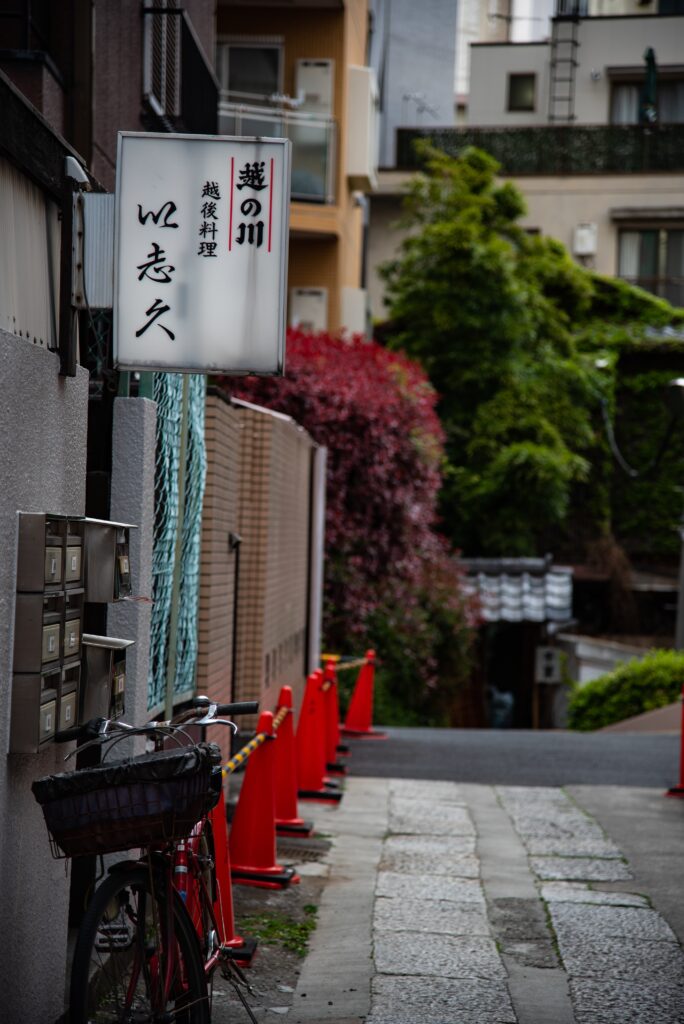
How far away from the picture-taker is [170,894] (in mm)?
4598

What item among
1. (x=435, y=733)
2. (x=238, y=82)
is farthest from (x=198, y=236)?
(x=238, y=82)

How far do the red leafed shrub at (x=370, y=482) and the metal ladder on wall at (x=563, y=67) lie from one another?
19.1 meters

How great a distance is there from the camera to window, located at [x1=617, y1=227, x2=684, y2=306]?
112 ft

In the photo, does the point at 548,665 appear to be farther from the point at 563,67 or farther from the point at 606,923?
the point at 563,67

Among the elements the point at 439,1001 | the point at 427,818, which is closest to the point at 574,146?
the point at 427,818

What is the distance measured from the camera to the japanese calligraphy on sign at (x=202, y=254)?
575 cm

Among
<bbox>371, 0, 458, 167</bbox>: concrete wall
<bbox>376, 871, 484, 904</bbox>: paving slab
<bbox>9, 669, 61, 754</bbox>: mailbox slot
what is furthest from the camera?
<bbox>371, 0, 458, 167</bbox>: concrete wall

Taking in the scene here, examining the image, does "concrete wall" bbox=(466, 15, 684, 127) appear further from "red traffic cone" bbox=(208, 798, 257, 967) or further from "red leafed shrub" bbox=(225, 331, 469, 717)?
"red traffic cone" bbox=(208, 798, 257, 967)

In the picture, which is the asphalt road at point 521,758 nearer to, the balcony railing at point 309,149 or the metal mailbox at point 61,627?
the metal mailbox at point 61,627

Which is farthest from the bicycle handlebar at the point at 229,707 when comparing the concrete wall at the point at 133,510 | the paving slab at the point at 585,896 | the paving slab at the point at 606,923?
the paving slab at the point at 585,896

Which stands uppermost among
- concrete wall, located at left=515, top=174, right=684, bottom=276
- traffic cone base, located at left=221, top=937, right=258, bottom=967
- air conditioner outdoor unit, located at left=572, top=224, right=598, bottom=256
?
concrete wall, located at left=515, top=174, right=684, bottom=276

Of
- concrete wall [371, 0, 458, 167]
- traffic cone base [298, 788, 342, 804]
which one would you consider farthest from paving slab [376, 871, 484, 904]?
concrete wall [371, 0, 458, 167]

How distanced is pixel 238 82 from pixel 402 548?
27.7ft

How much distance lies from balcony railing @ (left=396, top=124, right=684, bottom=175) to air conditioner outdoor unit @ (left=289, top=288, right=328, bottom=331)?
12.8m
